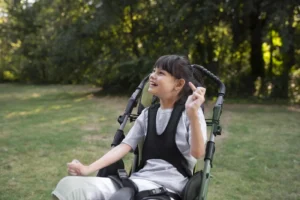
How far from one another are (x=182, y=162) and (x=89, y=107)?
887 centimetres

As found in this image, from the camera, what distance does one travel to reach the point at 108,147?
5.82m

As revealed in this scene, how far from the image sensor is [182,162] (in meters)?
2.36

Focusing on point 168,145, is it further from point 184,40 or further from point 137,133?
point 184,40

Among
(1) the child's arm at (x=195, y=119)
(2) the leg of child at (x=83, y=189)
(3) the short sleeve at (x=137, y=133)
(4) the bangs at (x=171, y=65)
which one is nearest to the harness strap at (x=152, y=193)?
(2) the leg of child at (x=83, y=189)

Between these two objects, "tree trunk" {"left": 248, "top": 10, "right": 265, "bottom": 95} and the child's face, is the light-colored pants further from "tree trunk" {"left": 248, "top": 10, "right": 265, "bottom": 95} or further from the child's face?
"tree trunk" {"left": 248, "top": 10, "right": 265, "bottom": 95}

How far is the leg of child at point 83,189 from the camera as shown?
2039mm

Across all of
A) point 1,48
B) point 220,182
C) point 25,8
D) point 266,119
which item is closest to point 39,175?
point 220,182

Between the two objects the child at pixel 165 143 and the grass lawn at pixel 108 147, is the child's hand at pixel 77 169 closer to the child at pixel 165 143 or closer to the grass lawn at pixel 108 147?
the child at pixel 165 143

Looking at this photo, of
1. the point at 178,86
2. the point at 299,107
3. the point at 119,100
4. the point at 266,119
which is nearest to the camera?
the point at 178,86

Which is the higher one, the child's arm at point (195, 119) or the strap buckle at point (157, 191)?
the child's arm at point (195, 119)

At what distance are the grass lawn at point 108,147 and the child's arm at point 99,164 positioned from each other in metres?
1.76

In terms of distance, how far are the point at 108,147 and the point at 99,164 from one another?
350 centimetres

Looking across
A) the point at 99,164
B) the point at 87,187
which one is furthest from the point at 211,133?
the point at 87,187

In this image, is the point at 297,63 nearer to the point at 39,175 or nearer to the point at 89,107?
the point at 89,107
